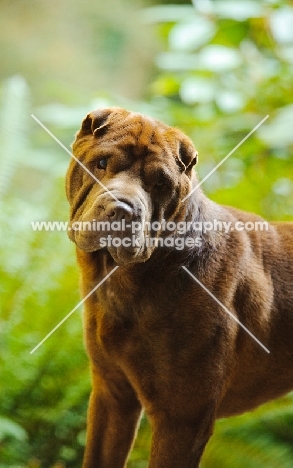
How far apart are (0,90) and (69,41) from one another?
149 centimetres

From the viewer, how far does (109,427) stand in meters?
1.21

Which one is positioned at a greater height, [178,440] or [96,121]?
[96,121]

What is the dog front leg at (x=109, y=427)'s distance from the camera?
3.94ft

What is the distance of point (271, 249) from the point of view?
47.8 inches

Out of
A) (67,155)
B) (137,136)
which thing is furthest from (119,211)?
(67,155)

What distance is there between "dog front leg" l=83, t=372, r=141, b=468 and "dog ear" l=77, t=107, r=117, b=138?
473mm

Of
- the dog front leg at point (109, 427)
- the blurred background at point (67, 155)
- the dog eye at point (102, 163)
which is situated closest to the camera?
the dog eye at point (102, 163)

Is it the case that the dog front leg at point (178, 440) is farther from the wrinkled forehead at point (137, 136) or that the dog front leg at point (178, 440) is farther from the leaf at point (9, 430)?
the leaf at point (9, 430)

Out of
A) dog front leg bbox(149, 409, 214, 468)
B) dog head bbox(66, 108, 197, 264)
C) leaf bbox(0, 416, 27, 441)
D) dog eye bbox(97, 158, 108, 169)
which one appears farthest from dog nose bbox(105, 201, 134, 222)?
leaf bbox(0, 416, 27, 441)

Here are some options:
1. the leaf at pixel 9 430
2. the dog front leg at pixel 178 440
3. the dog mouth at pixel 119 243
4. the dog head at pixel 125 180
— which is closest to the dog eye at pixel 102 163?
the dog head at pixel 125 180

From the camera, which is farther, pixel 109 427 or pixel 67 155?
pixel 67 155

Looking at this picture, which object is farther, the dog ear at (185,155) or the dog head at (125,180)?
the dog ear at (185,155)

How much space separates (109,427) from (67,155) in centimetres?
143

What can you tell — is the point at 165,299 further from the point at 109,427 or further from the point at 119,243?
the point at 109,427
